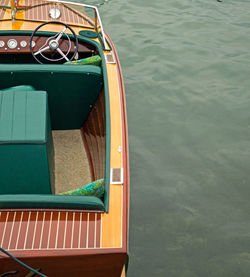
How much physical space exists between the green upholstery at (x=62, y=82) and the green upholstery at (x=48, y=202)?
169cm

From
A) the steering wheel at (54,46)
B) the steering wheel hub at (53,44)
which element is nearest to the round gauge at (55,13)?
the steering wheel at (54,46)

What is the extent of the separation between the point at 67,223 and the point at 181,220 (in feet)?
5.75

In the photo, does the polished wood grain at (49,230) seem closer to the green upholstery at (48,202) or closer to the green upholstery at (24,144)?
the green upholstery at (48,202)

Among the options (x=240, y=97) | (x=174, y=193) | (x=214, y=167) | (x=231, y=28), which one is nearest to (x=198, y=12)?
(x=231, y=28)

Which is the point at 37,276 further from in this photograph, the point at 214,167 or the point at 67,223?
the point at 214,167

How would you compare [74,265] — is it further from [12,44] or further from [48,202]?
[12,44]

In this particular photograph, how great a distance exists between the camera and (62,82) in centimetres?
374

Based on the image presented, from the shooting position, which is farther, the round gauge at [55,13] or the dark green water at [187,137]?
the round gauge at [55,13]

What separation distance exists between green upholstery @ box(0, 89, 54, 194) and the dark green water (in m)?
1.17

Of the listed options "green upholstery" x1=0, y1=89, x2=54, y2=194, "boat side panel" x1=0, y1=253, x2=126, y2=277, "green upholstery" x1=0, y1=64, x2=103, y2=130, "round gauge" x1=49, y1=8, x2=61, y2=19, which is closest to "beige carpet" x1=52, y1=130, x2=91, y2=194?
"green upholstery" x1=0, y1=64, x2=103, y2=130

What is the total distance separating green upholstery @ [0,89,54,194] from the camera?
2738mm

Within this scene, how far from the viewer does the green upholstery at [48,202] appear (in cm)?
227

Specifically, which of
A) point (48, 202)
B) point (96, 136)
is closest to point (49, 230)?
point (48, 202)

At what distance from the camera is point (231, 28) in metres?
7.62
